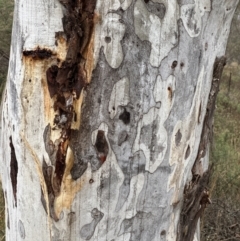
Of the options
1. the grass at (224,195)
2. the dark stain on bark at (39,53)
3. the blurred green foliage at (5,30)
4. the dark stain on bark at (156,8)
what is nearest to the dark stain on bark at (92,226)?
the dark stain on bark at (39,53)

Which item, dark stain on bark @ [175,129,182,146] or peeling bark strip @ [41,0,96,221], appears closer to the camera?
peeling bark strip @ [41,0,96,221]

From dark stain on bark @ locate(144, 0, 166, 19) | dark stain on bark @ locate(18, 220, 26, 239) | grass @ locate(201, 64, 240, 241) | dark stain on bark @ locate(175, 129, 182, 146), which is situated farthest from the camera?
grass @ locate(201, 64, 240, 241)

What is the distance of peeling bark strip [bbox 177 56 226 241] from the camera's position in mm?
1535

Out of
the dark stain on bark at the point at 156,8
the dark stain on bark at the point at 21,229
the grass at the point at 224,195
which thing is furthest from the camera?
the grass at the point at 224,195

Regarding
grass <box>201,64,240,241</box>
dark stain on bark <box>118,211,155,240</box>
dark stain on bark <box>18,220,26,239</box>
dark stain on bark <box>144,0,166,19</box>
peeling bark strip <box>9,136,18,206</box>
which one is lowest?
grass <box>201,64,240,241</box>

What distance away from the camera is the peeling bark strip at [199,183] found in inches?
60.4

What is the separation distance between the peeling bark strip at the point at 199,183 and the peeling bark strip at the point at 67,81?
350 mm

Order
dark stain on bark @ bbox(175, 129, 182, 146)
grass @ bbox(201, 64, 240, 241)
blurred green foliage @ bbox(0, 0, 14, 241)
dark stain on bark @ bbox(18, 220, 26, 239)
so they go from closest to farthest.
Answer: dark stain on bark @ bbox(175, 129, 182, 146), dark stain on bark @ bbox(18, 220, 26, 239), grass @ bbox(201, 64, 240, 241), blurred green foliage @ bbox(0, 0, 14, 241)

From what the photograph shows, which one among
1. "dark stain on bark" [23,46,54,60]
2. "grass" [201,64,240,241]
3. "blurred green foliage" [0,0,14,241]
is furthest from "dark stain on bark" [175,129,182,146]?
"blurred green foliage" [0,0,14,241]

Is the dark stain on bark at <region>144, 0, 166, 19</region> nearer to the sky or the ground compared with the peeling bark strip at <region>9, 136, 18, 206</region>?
nearer to the sky

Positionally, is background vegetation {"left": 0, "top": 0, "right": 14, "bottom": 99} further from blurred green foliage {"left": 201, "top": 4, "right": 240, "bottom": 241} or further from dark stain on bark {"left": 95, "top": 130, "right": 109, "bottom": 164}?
dark stain on bark {"left": 95, "top": 130, "right": 109, "bottom": 164}

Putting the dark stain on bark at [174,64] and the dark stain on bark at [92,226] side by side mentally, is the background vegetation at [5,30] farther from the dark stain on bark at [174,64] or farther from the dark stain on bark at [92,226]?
the dark stain on bark at [174,64]

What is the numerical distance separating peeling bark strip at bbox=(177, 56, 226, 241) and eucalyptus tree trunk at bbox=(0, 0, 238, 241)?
12 millimetres

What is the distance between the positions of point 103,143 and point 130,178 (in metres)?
0.14
